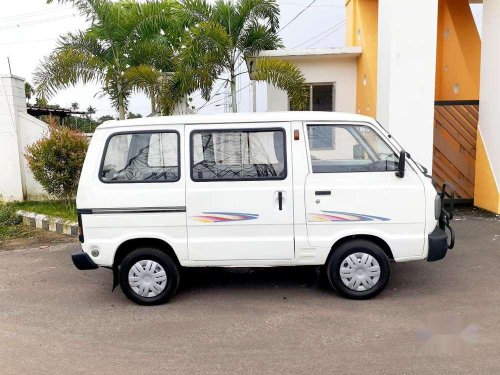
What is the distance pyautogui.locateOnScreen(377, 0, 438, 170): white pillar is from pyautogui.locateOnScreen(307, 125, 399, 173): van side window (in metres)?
3.97

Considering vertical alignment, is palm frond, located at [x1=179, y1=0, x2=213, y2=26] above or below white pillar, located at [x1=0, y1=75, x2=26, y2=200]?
above

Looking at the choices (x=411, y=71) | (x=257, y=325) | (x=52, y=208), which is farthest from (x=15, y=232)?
(x=411, y=71)

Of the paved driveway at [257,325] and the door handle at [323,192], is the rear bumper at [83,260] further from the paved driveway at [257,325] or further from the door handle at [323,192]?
the door handle at [323,192]

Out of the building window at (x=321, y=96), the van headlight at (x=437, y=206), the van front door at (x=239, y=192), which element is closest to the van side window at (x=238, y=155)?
the van front door at (x=239, y=192)

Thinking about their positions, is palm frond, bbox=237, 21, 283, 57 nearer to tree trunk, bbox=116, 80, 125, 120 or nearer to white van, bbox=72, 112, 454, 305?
tree trunk, bbox=116, 80, 125, 120

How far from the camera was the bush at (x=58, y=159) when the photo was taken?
327 inches

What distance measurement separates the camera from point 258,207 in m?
4.38

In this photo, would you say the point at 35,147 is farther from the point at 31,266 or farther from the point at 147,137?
the point at 147,137

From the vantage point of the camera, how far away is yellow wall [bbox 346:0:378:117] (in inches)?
397

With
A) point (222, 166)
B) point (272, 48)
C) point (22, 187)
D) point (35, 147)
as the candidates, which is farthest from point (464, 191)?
point (22, 187)

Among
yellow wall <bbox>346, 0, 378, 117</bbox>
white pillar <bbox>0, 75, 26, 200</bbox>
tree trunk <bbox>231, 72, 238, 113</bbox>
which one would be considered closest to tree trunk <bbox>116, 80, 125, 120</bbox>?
white pillar <bbox>0, 75, 26, 200</bbox>

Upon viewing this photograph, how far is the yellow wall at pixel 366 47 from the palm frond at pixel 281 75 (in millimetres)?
1658

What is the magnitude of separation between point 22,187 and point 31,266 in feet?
14.5

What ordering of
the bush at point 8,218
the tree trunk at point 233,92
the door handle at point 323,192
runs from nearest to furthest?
1. the door handle at point 323,192
2. the bush at point 8,218
3. the tree trunk at point 233,92
